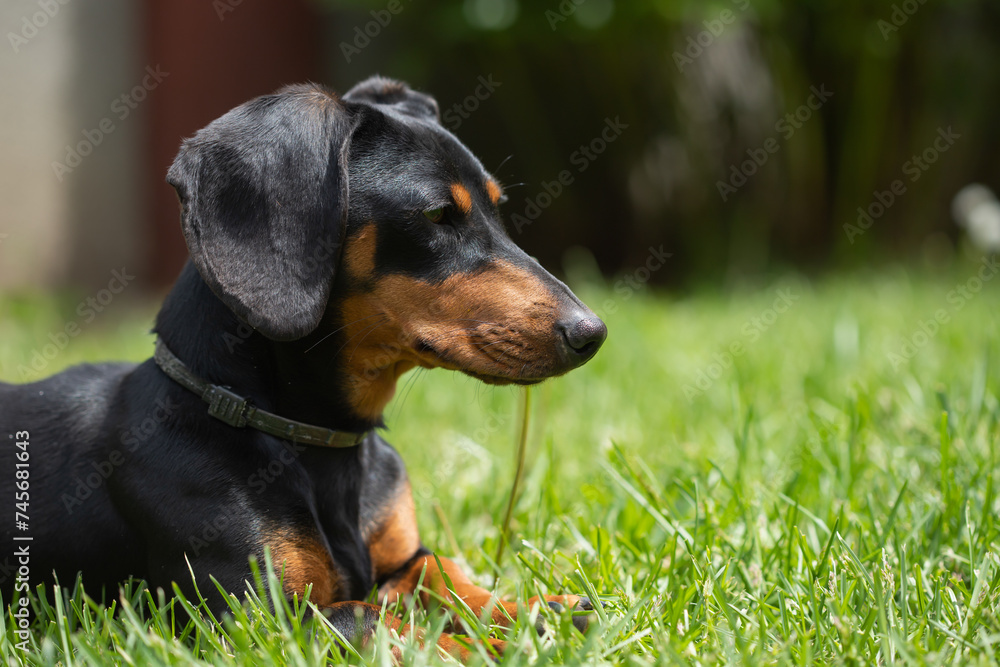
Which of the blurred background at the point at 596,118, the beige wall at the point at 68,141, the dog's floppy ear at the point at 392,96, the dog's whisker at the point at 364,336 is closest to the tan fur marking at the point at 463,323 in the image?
the dog's whisker at the point at 364,336

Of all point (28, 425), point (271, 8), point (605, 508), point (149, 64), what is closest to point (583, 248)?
point (271, 8)

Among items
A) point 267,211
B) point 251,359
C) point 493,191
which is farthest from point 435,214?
point 251,359

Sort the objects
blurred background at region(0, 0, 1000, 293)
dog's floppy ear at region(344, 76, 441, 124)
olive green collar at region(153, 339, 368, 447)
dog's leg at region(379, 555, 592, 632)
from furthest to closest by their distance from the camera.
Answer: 1. blurred background at region(0, 0, 1000, 293)
2. dog's floppy ear at region(344, 76, 441, 124)
3. olive green collar at region(153, 339, 368, 447)
4. dog's leg at region(379, 555, 592, 632)

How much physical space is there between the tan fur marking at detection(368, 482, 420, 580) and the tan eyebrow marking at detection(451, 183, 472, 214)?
75 cm

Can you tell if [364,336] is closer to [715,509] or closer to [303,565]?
[303,565]

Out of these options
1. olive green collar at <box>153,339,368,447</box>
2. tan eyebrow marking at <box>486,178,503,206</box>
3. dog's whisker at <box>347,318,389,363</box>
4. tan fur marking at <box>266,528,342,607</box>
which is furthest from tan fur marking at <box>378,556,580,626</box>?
tan eyebrow marking at <box>486,178,503,206</box>

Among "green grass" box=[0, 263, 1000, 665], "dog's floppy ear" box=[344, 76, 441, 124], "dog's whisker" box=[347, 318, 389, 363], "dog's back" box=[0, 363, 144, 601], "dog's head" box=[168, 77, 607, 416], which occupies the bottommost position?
A: "green grass" box=[0, 263, 1000, 665]

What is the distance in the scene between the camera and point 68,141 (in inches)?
286

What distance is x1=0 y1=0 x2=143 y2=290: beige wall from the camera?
6.94 metres

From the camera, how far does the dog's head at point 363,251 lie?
1740 millimetres

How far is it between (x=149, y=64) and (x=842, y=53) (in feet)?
20.3

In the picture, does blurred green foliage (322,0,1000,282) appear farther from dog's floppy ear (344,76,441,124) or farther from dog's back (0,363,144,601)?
dog's back (0,363,144,601)

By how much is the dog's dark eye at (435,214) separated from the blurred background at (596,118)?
498cm

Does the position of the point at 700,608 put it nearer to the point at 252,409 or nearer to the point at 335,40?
the point at 252,409
